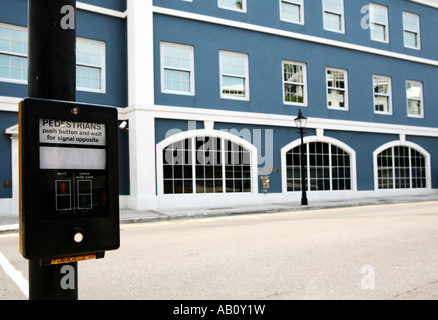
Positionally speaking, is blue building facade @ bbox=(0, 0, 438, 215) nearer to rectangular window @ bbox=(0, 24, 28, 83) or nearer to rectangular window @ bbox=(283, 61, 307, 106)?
rectangular window @ bbox=(283, 61, 307, 106)

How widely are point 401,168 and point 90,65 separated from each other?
17371mm

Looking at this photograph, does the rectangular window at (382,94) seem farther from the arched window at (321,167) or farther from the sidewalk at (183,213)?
the sidewalk at (183,213)

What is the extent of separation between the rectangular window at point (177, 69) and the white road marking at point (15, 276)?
11187mm

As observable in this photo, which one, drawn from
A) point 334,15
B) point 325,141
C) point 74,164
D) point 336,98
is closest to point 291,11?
point 334,15

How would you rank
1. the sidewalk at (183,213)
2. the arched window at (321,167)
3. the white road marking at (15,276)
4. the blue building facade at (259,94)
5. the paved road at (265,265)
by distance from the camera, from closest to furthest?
the paved road at (265,265) < the white road marking at (15,276) < the sidewalk at (183,213) < the blue building facade at (259,94) < the arched window at (321,167)

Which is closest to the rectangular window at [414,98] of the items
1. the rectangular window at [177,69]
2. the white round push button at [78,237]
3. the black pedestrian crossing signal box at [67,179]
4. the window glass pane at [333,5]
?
the window glass pane at [333,5]

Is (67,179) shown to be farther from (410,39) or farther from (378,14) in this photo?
(410,39)

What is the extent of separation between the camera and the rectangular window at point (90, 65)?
15617 millimetres

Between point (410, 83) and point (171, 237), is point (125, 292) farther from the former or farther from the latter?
point (410, 83)

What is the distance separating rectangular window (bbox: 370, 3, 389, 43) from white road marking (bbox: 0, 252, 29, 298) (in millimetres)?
21439

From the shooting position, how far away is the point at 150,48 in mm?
16062

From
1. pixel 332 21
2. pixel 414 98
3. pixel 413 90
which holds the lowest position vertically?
pixel 414 98

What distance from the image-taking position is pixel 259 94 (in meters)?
18.6

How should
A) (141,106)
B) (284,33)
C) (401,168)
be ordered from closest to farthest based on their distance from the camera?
(141,106), (284,33), (401,168)
